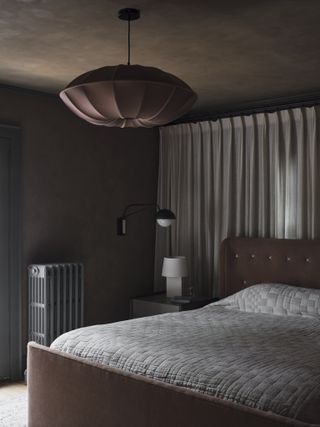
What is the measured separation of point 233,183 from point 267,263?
2.73 feet

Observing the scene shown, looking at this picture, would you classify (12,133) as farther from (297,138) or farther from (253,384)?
(253,384)

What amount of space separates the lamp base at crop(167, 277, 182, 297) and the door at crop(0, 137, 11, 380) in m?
1.47

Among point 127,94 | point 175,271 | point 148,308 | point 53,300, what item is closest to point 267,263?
point 175,271

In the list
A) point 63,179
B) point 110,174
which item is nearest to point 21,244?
point 63,179

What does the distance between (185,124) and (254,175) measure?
93cm

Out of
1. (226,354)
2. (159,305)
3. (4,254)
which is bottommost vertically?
(159,305)

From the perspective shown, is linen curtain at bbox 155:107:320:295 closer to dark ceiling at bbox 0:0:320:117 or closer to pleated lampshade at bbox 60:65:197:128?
dark ceiling at bbox 0:0:320:117

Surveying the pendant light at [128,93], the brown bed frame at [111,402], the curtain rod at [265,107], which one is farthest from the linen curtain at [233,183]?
the brown bed frame at [111,402]

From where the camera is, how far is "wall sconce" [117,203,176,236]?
189 inches

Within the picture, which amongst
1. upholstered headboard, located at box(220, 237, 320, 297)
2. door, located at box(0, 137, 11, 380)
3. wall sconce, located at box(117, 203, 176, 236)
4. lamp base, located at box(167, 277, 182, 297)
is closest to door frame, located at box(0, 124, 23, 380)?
door, located at box(0, 137, 11, 380)

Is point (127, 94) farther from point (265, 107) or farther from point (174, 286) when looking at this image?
point (174, 286)

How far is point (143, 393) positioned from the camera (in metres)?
2.63

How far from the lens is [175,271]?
16.3 feet

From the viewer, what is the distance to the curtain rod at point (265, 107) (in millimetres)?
4676
